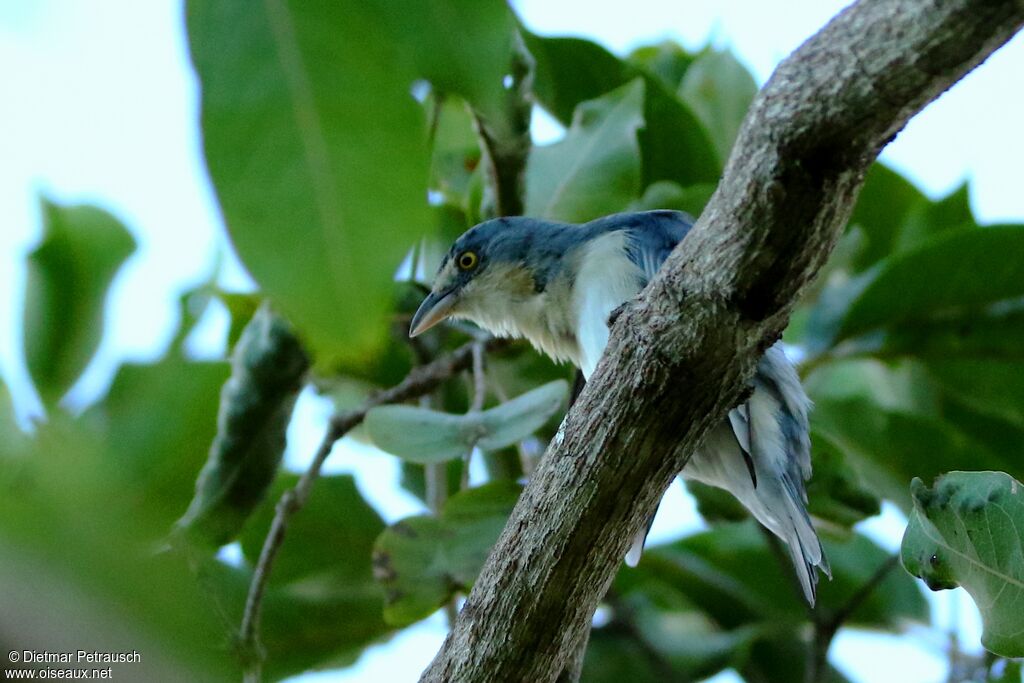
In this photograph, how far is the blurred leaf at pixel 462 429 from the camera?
11.1 ft

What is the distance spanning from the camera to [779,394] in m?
3.58

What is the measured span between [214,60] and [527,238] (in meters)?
3.16

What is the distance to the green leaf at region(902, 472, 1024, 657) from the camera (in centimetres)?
234

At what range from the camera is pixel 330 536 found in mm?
4379

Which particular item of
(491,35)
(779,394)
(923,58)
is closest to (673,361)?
(923,58)

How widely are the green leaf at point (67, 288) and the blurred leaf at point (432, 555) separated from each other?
1.12 meters

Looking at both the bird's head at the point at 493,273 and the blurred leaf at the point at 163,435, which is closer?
the blurred leaf at the point at 163,435

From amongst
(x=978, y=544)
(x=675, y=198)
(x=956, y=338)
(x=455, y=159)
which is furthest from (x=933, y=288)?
(x=978, y=544)

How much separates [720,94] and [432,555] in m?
2.74

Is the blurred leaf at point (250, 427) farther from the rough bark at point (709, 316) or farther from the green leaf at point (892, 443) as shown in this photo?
the green leaf at point (892, 443)

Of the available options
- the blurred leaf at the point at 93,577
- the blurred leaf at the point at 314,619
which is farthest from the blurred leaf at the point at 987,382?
the blurred leaf at the point at 93,577

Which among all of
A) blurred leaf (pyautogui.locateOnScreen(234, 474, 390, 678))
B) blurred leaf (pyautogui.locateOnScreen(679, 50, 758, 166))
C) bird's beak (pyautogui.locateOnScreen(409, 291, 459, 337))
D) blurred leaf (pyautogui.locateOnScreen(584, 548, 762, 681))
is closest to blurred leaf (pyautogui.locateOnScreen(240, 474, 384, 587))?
blurred leaf (pyautogui.locateOnScreen(234, 474, 390, 678))

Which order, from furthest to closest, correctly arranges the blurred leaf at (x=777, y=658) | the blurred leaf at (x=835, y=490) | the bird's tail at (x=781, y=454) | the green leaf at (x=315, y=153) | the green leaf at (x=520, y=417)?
1. the blurred leaf at (x=777, y=658)
2. the blurred leaf at (x=835, y=490)
3. the bird's tail at (x=781, y=454)
4. the green leaf at (x=520, y=417)
5. the green leaf at (x=315, y=153)

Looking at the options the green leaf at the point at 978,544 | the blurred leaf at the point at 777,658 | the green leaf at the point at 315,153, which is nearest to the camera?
the green leaf at the point at 315,153
